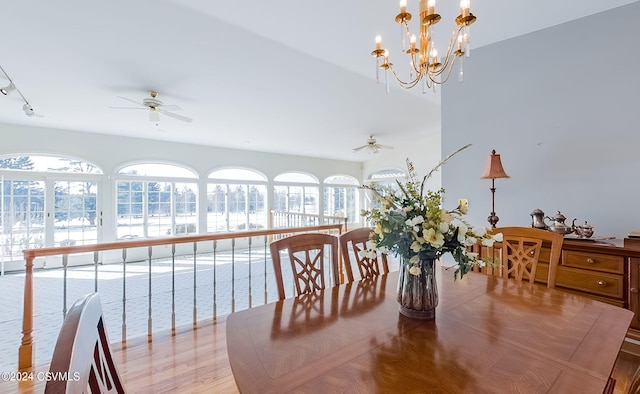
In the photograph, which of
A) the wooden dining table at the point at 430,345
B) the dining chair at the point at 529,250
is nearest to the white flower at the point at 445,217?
the wooden dining table at the point at 430,345

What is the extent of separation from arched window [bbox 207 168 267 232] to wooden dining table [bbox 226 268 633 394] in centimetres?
614

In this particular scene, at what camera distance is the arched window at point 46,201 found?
4973 millimetres

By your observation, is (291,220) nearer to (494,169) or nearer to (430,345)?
(494,169)

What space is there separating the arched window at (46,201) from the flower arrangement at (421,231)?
6422mm

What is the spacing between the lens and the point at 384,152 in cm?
862

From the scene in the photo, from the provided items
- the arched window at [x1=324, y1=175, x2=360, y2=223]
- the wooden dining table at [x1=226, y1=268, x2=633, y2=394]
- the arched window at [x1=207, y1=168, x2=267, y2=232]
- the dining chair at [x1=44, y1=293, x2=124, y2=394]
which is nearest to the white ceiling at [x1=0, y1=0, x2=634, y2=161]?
the arched window at [x1=207, y1=168, x2=267, y2=232]

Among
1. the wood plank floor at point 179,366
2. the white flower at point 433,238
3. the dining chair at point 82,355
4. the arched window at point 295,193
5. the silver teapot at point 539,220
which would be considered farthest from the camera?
the arched window at point 295,193

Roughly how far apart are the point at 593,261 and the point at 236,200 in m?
6.74

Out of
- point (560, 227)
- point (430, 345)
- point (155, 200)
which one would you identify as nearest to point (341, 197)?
point (155, 200)

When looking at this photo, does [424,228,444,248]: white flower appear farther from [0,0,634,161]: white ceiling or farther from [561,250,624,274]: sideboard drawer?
[0,0,634,161]: white ceiling

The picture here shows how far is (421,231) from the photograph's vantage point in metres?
1.08

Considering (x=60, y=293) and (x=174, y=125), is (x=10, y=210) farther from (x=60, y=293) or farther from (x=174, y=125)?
(x=174, y=125)

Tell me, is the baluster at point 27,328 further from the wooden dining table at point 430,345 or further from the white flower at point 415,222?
the white flower at point 415,222

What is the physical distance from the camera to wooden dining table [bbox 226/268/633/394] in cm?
76
